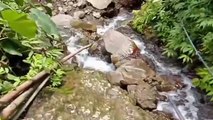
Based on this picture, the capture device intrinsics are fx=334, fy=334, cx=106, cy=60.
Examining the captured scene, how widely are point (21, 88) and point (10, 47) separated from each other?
772mm

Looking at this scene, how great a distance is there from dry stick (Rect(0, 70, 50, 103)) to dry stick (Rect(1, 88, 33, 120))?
4cm

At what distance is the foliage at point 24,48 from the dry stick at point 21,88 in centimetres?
8

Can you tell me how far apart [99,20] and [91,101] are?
3.11m

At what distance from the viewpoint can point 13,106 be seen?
3.14 metres

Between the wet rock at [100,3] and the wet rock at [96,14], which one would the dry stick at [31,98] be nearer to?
the wet rock at [96,14]

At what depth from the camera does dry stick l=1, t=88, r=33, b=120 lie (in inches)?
118

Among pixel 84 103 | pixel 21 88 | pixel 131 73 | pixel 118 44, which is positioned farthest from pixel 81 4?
pixel 21 88

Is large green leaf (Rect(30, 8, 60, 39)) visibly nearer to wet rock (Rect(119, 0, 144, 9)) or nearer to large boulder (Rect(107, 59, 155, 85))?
large boulder (Rect(107, 59, 155, 85))

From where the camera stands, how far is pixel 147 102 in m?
4.09

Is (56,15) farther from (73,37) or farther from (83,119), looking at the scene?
(83,119)

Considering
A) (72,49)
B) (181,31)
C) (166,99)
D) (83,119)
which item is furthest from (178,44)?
(83,119)

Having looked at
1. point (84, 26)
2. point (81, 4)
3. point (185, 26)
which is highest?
point (81, 4)

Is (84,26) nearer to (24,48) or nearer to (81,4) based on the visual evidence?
(81,4)

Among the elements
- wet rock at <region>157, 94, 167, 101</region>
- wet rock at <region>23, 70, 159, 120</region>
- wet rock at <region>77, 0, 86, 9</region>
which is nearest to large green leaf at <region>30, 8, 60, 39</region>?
wet rock at <region>23, 70, 159, 120</region>
